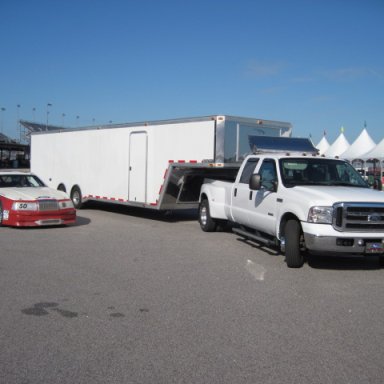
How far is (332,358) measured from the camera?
180 inches

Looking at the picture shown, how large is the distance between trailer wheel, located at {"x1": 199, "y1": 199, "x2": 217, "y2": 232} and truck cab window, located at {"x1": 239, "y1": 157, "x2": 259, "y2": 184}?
1803 millimetres

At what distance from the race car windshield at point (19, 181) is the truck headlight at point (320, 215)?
822cm

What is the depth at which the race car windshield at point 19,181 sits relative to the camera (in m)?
13.5

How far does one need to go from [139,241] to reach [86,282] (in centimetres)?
375

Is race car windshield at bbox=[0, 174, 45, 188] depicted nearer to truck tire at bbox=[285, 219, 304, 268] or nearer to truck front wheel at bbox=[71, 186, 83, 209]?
truck front wheel at bbox=[71, 186, 83, 209]

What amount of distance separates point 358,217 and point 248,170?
3.32 m

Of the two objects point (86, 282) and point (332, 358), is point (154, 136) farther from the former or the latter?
point (332, 358)

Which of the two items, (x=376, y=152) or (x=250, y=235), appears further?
(x=376, y=152)

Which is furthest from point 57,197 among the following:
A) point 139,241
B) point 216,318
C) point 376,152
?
point 376,152

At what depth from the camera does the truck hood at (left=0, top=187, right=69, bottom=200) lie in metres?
12.2

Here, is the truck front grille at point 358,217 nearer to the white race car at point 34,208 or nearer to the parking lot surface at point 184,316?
the parking lot surface at point 184,316

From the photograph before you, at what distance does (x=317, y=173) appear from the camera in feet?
31.4

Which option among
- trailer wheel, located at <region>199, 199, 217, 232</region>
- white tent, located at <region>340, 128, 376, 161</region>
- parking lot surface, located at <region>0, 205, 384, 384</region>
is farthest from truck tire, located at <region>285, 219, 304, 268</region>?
white tent, located at <region>340, 128, 376, 161</region>

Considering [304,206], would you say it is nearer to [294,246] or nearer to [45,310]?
[294,246]
